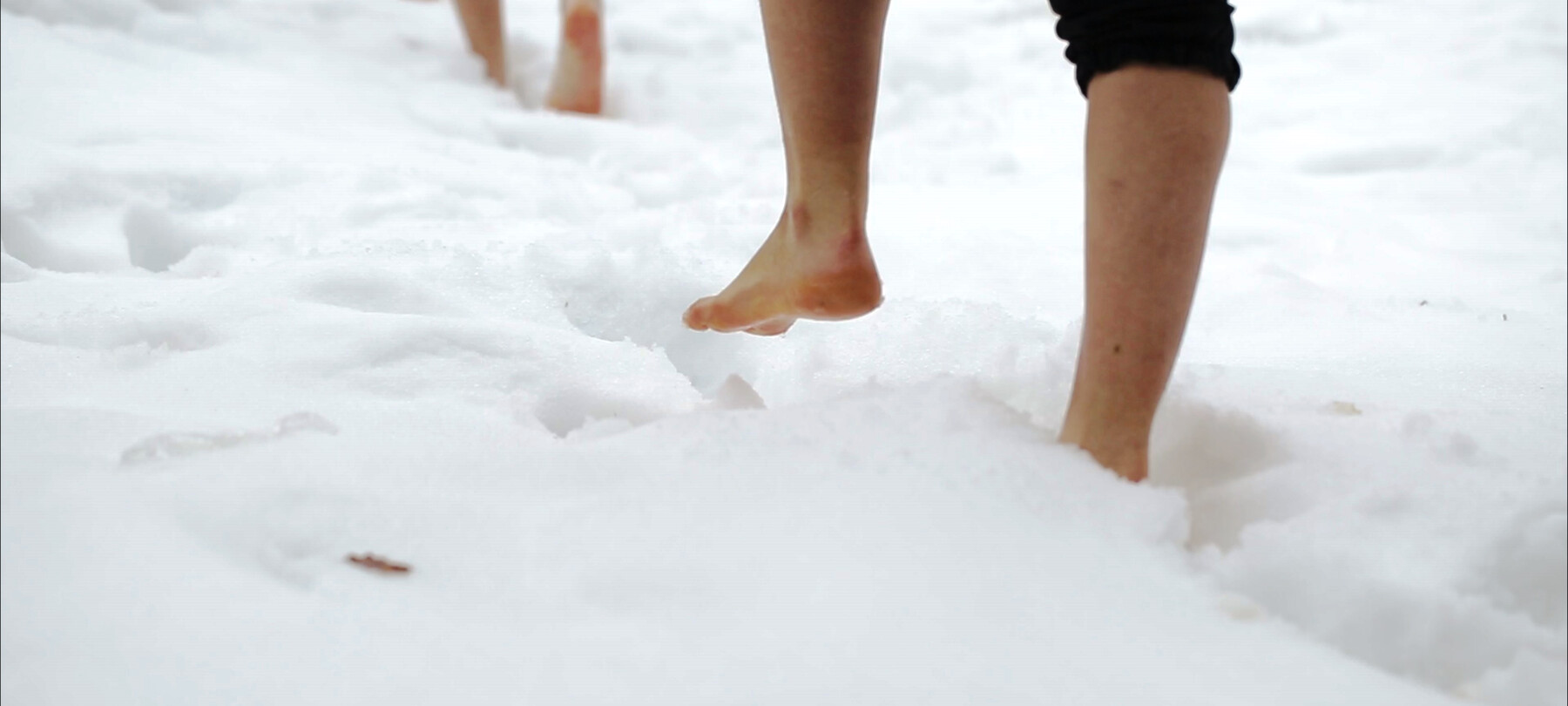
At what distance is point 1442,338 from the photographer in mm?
1095

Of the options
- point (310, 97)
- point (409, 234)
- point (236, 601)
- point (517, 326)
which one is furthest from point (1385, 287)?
point (310, 97)

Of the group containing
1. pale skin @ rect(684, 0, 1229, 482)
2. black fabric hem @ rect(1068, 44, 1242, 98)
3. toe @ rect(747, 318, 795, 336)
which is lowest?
toe @ rect(747, 318, 795, 336)

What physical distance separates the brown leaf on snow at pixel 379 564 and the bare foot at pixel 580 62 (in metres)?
1.70

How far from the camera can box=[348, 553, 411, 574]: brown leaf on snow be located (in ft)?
1.83

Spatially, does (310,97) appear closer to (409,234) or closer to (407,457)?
(409,234)

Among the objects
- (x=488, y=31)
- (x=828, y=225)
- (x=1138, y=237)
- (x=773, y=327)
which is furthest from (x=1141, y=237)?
(x=488, y=31)

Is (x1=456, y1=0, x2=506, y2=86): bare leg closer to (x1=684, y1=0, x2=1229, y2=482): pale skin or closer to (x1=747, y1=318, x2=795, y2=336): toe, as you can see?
(x1=747, y1=318, x2=795, y2=336): toe

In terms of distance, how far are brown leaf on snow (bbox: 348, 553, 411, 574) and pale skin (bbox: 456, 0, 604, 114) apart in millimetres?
1695

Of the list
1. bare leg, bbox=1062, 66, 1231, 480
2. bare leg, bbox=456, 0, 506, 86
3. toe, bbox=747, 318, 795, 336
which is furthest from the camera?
bare leg, bbox=456, 0, 506, 86

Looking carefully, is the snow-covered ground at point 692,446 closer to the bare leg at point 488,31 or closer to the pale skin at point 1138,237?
the pale skin at point 1138,237

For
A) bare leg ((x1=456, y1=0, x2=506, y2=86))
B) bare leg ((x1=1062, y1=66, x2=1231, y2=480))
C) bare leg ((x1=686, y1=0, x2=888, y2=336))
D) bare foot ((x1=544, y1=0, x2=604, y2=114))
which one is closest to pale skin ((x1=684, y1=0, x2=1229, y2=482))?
bare leg ((x1=1062, y1=66, x2=1231, y2=480))

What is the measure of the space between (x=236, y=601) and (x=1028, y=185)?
4.74 feet

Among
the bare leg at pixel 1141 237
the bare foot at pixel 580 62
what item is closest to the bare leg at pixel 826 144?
the bare leg at pixel 1141 237

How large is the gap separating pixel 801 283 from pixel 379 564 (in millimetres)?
401
